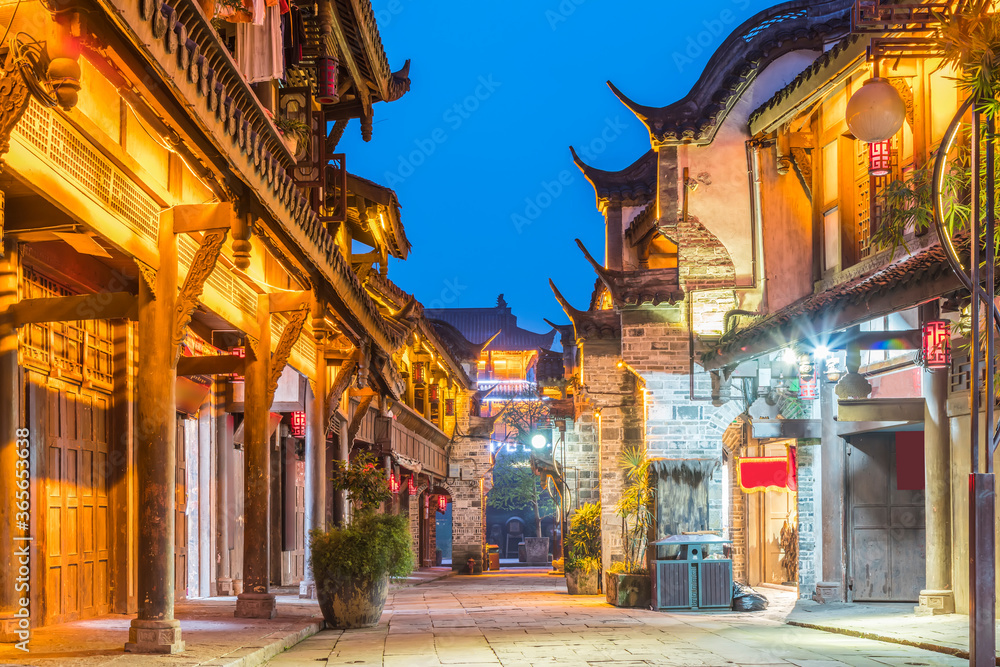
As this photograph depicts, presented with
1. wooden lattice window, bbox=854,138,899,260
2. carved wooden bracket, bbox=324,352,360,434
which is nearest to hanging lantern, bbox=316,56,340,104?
carved wooden bracket, bbox=324,352,360,434

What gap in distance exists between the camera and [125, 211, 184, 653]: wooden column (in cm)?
876

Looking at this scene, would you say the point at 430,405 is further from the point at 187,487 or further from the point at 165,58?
the point at 165,58

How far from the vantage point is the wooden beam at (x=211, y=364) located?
1270 centimetres

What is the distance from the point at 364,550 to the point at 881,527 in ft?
30.5

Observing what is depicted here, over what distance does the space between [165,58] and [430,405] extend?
1313 inches

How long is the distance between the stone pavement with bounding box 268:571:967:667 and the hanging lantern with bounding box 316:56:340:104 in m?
7.87

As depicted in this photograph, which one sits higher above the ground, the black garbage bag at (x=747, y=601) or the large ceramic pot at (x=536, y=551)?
the black garbage bag at (x=747, y=601)

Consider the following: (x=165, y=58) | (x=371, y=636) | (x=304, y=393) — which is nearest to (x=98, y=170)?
(x=165, y=58)

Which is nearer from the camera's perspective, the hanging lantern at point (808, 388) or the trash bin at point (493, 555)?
the hanging lantern at point (808, 388)

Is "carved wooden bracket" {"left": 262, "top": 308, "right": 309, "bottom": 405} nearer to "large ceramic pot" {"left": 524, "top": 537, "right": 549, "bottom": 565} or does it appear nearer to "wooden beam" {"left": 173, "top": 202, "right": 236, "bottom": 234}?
"wooden beam" {"left": 173, "top": 202, "right": 236, "bottom": 234}

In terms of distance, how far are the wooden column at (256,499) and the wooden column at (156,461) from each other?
11.2ft

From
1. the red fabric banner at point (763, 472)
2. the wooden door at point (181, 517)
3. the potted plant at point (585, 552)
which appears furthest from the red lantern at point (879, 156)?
the wooden door at point (181, 517)

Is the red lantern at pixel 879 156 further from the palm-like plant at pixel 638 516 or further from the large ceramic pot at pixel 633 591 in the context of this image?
the large ceramic pot at pixel 633 591

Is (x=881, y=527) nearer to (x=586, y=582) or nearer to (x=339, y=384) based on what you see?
(x=586, y=582)
